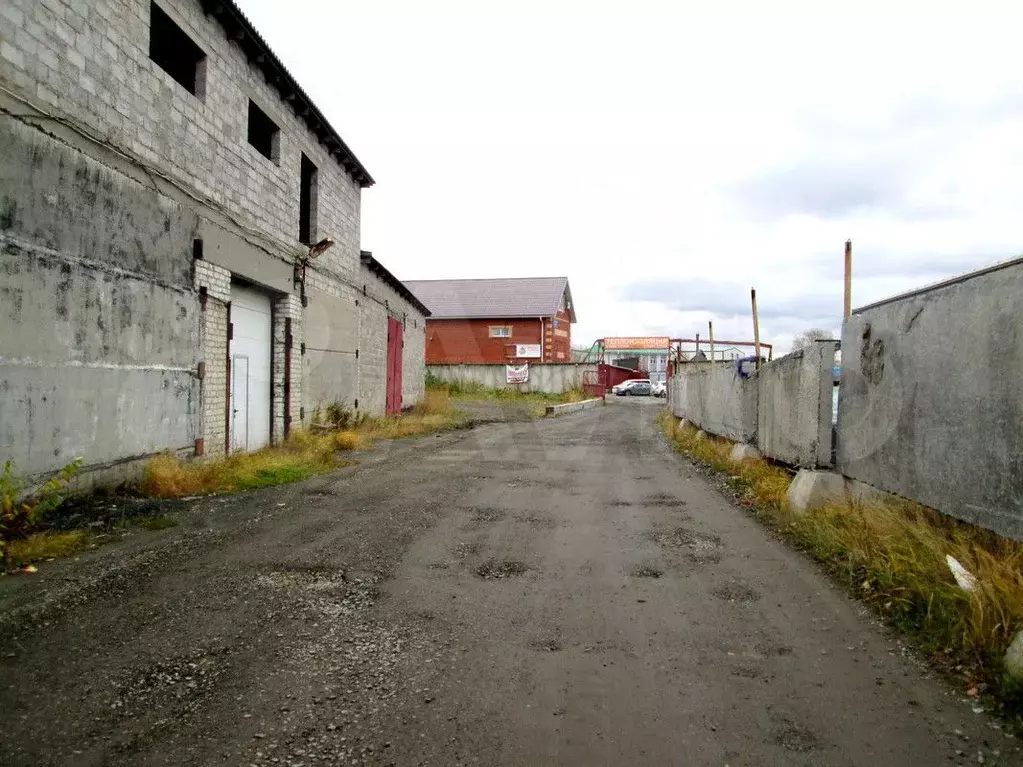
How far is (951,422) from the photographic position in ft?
13.6

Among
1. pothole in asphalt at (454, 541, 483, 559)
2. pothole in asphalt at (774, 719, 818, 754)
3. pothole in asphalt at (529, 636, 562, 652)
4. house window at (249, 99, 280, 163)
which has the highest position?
house window at (249, 99, 280, 163)

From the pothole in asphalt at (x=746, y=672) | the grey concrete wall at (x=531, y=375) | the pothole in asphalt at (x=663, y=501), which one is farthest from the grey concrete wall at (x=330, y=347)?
the grey concrete wall at (x=531, y=375)

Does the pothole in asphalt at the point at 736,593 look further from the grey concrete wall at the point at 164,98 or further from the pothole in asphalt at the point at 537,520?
the grey concrete wall at the point at 164,98

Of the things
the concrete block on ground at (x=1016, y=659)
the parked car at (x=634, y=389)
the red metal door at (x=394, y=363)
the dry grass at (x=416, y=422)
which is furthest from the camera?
the parked car at (x=634, y=389)

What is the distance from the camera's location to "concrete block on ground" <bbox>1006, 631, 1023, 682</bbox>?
2791 millimetres

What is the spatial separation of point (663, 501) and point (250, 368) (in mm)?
6996

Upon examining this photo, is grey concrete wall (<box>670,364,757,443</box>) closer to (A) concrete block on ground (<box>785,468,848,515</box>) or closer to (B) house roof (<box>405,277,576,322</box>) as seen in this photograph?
(A) concrete block on ground (<box>785,468,848,515</box>)

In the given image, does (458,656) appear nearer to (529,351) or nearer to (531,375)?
(531,375)

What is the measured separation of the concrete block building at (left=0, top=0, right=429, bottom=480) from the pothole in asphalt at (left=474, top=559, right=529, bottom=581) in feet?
13.6

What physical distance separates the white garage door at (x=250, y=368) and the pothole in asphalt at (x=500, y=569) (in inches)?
257

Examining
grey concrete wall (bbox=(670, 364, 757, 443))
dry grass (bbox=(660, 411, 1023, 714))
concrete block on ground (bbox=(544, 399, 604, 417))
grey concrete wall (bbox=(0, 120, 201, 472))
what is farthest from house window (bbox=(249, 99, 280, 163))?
concrete block on ground (bbox=(544, 399, 604, 417))

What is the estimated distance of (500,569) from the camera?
4742 millimetres

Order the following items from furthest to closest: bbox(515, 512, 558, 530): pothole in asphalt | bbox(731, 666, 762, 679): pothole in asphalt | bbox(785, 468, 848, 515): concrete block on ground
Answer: bbox(515, 512, 558, 530): pothole in asphalt, bbox(785, 468, 848, 515): concrete block on ground, bbox(731, 666, 762, 679): pothole in asphalt

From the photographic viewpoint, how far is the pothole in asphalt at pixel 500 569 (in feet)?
15.1
